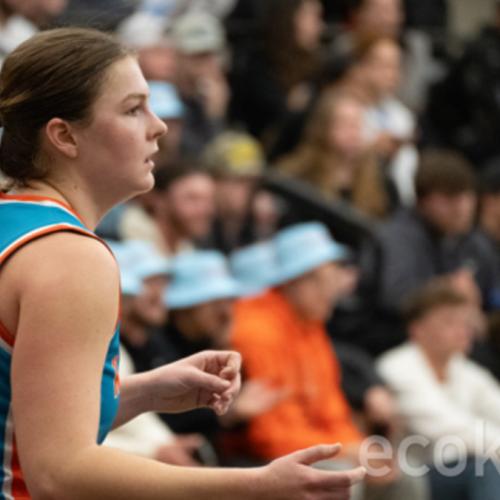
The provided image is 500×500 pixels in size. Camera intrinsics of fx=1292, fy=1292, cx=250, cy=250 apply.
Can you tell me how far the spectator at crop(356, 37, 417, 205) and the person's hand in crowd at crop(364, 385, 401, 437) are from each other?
7.98 ft

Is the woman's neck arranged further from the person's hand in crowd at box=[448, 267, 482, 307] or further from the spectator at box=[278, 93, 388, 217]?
the spectator at box=[278, 93, 388, 217]

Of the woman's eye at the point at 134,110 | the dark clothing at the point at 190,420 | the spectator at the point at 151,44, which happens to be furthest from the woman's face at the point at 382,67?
the woman's eye at the point at 134,110

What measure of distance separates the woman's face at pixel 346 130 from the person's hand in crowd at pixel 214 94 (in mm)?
822

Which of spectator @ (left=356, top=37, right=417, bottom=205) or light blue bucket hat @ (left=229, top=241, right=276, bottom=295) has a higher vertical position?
light blue bucket hat @ (left=229, top=241, right=276, bottom=295)

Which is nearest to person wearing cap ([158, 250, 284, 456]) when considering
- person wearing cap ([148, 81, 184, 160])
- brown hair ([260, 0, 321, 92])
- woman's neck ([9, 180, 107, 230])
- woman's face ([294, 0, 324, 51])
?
person wearing cap ([148, 81, 184, 160])

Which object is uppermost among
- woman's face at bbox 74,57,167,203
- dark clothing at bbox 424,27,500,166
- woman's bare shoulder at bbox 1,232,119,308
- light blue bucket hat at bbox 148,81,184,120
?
woman's face at bbox 74,57,167,203

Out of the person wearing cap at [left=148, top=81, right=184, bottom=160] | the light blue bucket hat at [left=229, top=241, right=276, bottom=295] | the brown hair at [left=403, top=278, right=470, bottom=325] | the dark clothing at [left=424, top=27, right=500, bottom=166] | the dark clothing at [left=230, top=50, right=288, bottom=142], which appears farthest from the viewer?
the dark clothing at [left=424, top=27, right=500, bottom=166]

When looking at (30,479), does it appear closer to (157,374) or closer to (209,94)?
(157,374)

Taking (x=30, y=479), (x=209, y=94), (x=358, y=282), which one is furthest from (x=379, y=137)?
(x=30, y=479)

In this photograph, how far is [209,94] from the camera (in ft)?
25.8

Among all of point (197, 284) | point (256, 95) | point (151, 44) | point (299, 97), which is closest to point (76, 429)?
point (197, 284)

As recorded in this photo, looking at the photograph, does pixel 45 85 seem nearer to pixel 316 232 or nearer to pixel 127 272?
pixel 127 272

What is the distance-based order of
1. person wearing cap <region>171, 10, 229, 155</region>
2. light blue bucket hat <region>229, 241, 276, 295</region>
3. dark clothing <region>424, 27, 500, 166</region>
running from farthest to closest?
dark clothing <region>424, 27, 500, 166</region> → person wearing cap <region>171, 10, 229, 155</region> → light blue bucket hat <region>229, 241, 276, 295</region>

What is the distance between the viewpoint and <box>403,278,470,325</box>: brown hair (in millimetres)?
5914
